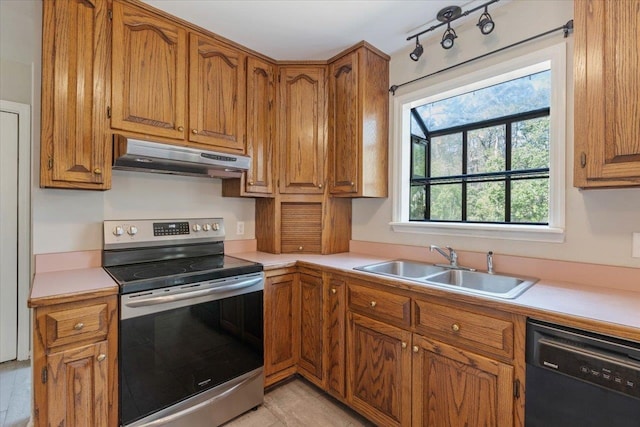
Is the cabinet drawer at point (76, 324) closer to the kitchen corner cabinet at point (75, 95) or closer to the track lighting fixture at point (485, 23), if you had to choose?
the kitchen corner cabinet at point (75, 95)

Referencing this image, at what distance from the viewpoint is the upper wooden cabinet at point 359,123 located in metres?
2.23

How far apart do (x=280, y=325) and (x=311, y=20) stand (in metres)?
2.02

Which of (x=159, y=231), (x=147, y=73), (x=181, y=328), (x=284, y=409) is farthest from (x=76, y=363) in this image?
(x=147, y=73)

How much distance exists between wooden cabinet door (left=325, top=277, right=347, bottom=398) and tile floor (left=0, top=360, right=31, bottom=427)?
179 centimetres

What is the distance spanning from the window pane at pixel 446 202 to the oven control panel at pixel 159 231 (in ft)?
5.41

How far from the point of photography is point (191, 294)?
64.5 inches

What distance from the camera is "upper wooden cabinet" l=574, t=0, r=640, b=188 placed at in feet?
3.92

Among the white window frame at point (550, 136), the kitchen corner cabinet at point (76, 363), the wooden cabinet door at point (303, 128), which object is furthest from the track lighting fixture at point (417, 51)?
the kitchen corner cabinet at point (76, 363)

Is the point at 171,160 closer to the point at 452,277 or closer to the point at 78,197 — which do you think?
the point at 78,197

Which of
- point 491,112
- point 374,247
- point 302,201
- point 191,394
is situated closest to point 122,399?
point 191,394

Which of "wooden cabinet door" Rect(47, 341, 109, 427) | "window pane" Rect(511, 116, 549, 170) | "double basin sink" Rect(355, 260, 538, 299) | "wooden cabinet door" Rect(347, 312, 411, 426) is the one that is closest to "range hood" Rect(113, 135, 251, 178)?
"wooden cabinet door" Rect(47, 341, 109, 427)

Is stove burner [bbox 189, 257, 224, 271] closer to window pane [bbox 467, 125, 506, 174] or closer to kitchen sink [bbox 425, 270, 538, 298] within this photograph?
kitchen sink [bbox 425, 270, 538, 298]

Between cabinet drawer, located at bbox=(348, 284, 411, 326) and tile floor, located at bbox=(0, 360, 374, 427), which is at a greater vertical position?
cabinet drawer, located at bbox=(348, 284, 411, 326)

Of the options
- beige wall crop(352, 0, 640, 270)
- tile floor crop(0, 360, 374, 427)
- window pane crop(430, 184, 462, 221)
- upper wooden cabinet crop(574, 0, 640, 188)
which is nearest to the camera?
upper wooden cabinet crop(574, 0, 640, 188)
